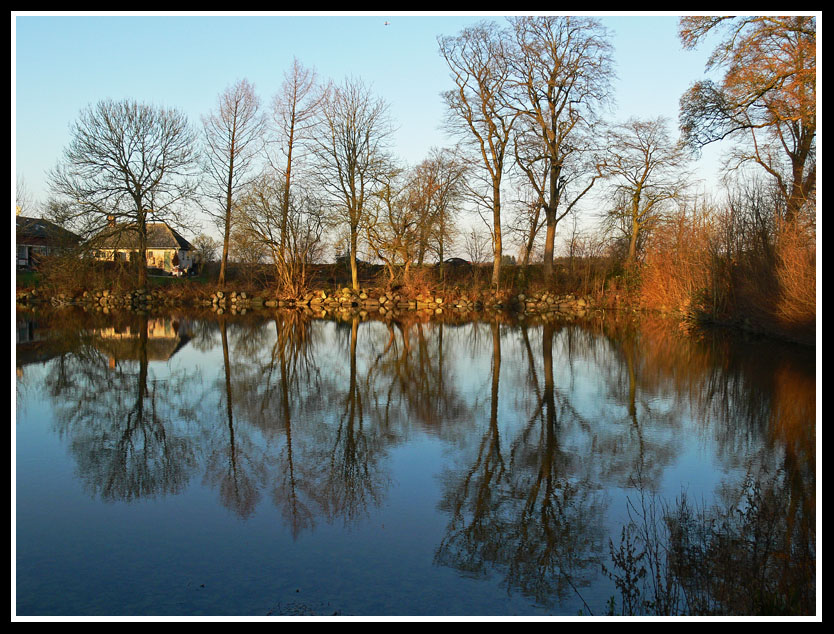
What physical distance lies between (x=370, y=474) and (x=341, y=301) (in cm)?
3115

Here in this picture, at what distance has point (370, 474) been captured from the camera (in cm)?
746

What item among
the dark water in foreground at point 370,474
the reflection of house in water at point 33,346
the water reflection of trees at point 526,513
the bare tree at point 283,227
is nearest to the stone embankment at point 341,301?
the bare tree at point 283,227

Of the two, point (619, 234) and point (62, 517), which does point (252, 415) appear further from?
point (619, 234)

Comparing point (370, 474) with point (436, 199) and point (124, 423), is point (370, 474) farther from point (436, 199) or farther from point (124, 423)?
point (436, 199)

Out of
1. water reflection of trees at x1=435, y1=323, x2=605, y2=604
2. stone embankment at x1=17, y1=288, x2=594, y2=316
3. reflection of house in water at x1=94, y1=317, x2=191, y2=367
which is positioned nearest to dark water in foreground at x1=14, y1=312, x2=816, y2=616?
water reflection of trees at x1=435, y1=323, x2=605, y2=604

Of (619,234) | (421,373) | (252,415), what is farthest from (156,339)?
(619,234)

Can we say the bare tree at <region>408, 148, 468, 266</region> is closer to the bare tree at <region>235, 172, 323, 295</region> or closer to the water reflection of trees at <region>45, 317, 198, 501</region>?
the bare tree at <region>235, 172, 323, 295</region>

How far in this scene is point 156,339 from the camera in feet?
69.1

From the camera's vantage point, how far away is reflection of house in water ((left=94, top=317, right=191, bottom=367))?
17.1 metres

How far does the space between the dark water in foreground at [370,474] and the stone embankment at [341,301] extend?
21.1m

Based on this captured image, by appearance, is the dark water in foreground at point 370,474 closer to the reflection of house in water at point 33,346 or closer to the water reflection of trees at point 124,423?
the water reflection of trees at point 124,423

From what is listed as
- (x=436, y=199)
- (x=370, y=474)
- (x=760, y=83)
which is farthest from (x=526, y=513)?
(x=436, y=199)

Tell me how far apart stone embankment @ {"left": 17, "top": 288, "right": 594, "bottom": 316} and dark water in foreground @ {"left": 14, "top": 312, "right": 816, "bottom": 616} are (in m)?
21.1

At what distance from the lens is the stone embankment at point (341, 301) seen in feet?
121
